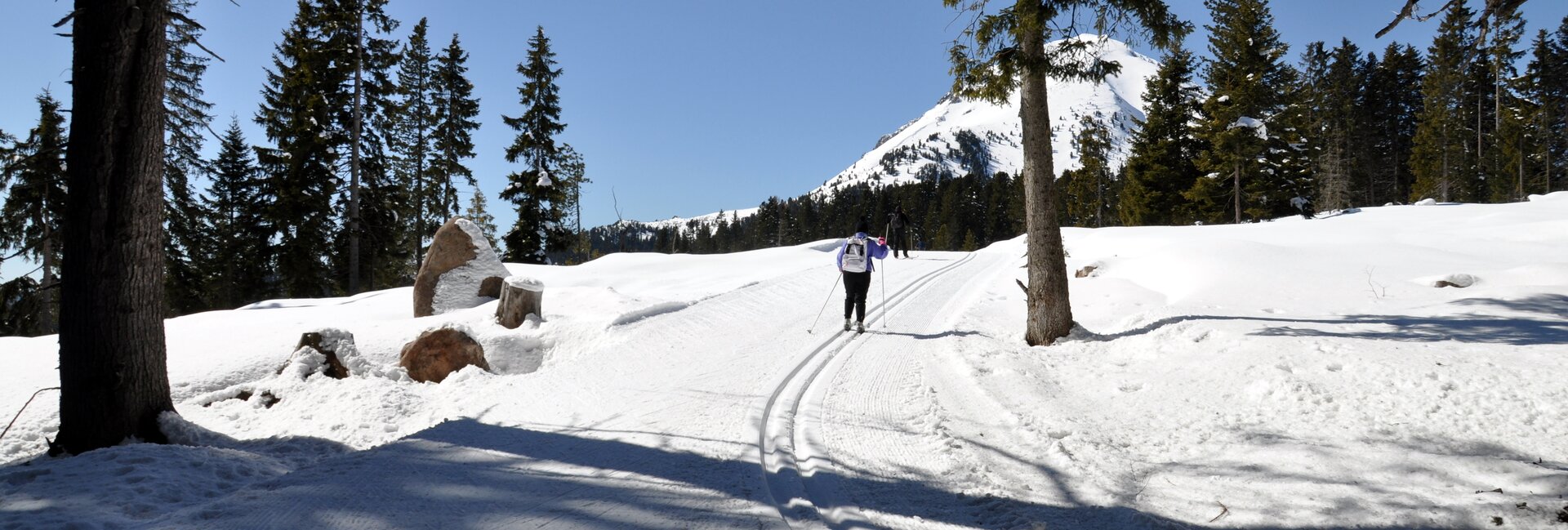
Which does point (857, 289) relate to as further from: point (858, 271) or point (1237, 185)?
point (1237, 185)

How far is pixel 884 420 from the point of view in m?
4.86

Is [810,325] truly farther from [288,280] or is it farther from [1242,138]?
[1242,138]

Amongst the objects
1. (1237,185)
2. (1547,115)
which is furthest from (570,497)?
(1547,115)

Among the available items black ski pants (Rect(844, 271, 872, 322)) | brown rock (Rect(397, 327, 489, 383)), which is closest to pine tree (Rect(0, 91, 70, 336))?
brown rock (Rect(397, 327, 489, 383))

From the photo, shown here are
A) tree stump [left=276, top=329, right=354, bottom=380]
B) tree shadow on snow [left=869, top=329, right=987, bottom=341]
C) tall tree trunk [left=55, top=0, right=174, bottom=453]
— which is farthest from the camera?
tree shadow on snow [left=869, top=329, right=987, bottom=341]

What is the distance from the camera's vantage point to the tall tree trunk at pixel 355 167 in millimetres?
20406

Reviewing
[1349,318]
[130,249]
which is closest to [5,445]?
[130,249]

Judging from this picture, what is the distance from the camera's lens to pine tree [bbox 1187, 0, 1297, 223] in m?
29.6

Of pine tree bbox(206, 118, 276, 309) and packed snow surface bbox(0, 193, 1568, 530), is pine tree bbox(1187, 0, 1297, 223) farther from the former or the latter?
pine tree bbox(206, 118, 276, 309)

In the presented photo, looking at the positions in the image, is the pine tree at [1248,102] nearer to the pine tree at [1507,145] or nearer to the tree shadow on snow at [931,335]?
the pine tree at [1507,145]

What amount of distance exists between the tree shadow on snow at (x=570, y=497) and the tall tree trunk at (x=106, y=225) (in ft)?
6.61

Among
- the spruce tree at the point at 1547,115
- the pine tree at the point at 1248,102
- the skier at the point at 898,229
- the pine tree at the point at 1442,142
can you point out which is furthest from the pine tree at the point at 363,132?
the spruce tree at the point at 1547,115

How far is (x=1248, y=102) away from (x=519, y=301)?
34.1m

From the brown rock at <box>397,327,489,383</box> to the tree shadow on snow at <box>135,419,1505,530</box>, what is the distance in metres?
4.23
